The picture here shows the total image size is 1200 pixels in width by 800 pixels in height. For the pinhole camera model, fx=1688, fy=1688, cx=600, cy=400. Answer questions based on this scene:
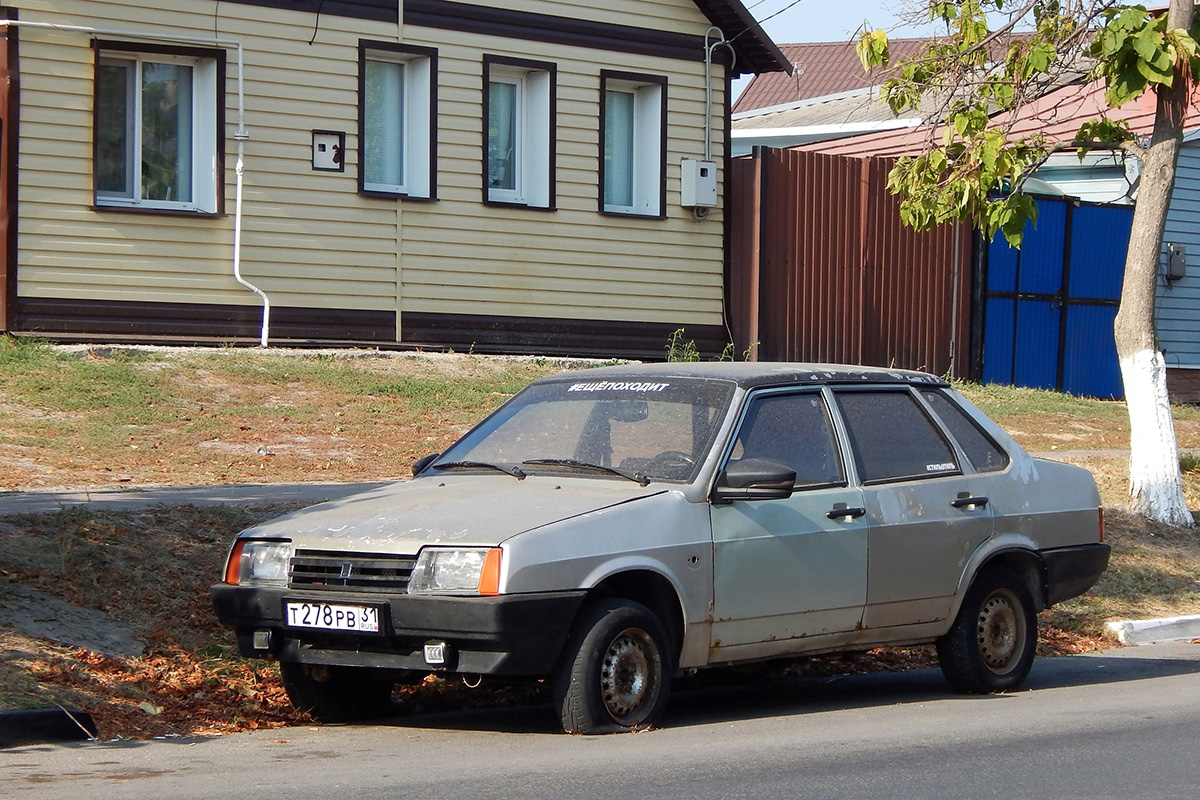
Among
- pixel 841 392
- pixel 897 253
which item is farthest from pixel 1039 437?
pixel 841 392

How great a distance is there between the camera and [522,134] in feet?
63.2

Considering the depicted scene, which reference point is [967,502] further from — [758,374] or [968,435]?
[758,374]

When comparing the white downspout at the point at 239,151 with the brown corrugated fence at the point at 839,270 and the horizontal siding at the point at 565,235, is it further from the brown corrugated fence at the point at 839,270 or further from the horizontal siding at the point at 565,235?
the brown corrugated fence at the point at 839,270

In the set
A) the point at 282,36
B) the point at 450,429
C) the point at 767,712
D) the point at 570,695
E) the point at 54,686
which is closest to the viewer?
the point at 570,695

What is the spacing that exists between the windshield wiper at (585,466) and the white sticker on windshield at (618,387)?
20.6 inches

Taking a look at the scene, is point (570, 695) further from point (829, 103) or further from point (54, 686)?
point (829, 103)

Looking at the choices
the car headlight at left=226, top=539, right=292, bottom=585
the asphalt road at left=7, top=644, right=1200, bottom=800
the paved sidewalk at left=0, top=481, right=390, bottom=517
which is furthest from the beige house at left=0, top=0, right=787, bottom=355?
the asphalt road at left=7, top=644, right=1200, bottom=800

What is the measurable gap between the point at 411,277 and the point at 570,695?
12063mm

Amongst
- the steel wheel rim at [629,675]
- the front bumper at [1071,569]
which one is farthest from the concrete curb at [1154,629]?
the steel wheel rim at [629,675]

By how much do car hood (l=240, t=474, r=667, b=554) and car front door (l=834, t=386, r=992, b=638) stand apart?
49.7 inches

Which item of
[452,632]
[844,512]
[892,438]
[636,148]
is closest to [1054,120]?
[636,148]

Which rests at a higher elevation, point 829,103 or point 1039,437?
point 829,103

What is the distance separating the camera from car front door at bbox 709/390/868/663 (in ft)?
23.9

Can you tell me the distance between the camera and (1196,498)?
49.0 feet
